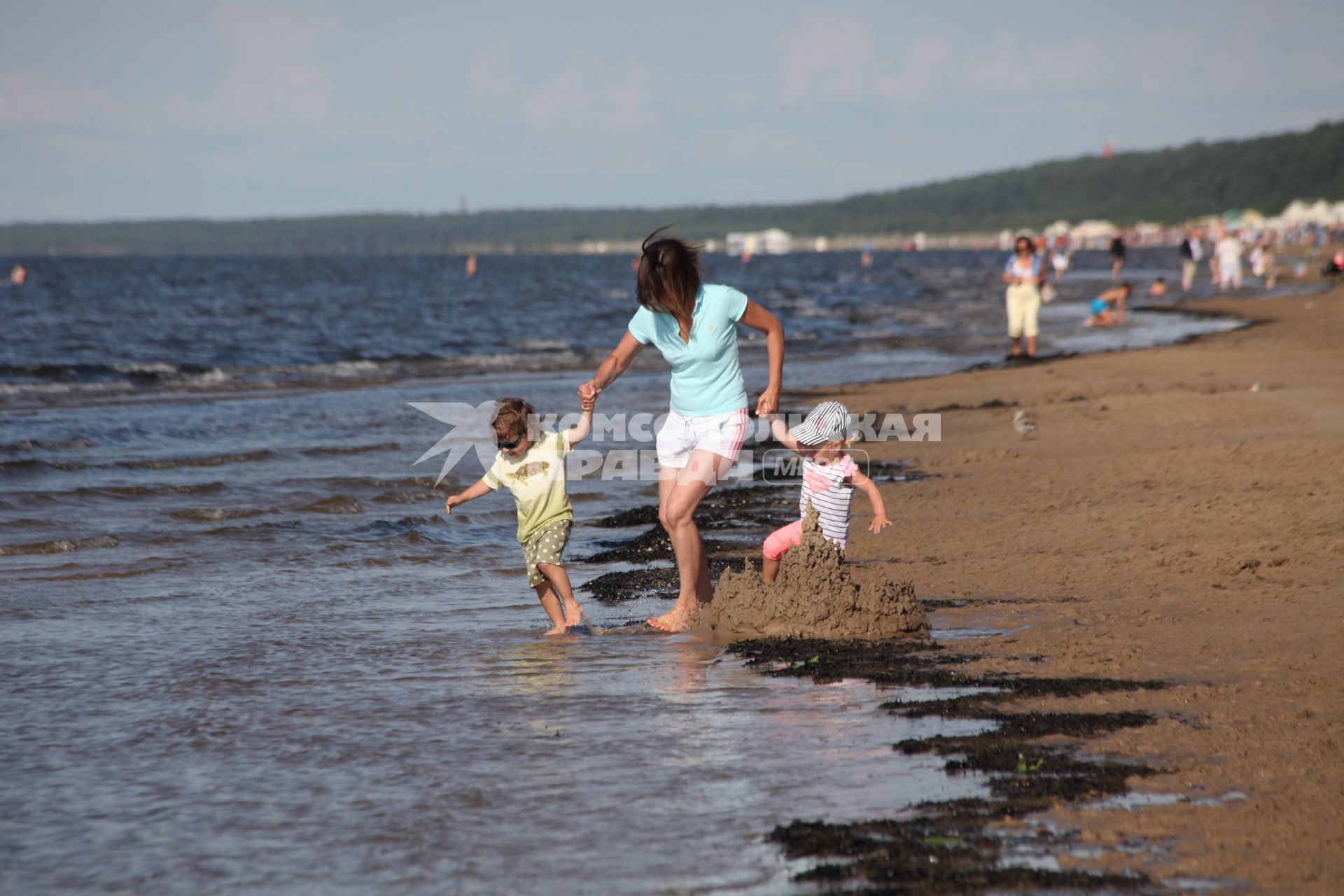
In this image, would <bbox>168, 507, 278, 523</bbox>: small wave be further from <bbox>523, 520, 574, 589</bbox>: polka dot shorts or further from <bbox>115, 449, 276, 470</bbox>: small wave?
<bbox>523, 520, 574, 589</bbox>: polka dot shorts

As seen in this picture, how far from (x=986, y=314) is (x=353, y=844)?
1419 inches

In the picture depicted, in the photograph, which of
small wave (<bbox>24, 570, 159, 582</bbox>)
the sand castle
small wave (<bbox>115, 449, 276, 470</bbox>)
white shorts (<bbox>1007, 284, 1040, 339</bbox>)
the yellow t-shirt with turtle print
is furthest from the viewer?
white shorts (<bbox>1007, 284, 1040, 339</bbox>)

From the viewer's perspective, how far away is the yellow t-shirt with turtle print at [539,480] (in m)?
6.50

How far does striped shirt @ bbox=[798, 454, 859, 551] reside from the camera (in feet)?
20.8

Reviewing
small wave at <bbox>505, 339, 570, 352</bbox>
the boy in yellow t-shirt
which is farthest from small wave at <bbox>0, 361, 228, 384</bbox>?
the boy in yellow t-shirt

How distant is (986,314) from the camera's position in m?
37.8

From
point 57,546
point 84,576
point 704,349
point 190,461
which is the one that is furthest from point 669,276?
point 190,461

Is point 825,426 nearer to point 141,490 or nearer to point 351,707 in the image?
point 351,707

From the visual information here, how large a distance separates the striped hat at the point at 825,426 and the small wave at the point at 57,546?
529 cm

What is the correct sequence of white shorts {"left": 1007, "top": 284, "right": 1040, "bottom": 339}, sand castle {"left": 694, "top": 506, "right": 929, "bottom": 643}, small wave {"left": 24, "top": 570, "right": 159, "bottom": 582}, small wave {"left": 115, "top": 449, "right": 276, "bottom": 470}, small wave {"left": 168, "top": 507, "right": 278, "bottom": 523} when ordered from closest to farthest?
sand castle {"left": 694, "top": 506, "right": 929, "bottom": 643}
small wave {"left": 24, "top": 570, "right": 159, "bottom": 582}
small wave {"left": 168, "top": 507, "right": 278, "bottom": 523}
small wave {"left": 115, "top": 449, "right": 276, "bottom": 470}
white shorts {"left": 1007, "top": 284, "right": 1040, "bottom": 339}

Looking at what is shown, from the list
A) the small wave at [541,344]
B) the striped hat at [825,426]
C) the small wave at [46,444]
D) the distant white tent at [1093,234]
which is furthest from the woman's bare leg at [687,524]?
the distant white tent at [1093,234]

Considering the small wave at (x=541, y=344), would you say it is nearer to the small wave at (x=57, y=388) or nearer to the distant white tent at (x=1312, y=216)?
the small wave at (x=57, y=388)

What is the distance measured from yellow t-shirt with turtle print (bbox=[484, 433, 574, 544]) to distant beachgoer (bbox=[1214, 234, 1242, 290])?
126 feet

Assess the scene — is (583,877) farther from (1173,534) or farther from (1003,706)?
(1173,534)
